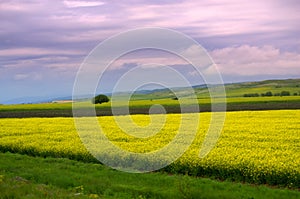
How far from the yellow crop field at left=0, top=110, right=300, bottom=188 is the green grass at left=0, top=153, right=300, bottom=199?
1.50 meters

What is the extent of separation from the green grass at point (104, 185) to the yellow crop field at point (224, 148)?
1.50 m

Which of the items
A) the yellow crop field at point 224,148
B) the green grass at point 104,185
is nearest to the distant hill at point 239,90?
the yellow crop field at point 224,148

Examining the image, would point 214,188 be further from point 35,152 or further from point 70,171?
point 35,152

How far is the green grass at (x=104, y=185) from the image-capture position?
1170 centimetres

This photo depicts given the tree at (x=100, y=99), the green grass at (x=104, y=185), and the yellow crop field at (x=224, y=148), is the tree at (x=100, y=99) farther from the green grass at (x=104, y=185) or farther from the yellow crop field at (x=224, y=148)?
the green grass at (x=104, y=185)

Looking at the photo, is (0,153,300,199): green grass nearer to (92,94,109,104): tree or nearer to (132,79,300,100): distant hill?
(92,94,109,104): tree

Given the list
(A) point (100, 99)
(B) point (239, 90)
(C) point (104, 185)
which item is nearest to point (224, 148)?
(C) point (104, 185)

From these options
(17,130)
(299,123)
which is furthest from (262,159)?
(17,130)

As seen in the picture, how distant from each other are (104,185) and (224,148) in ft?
23.7

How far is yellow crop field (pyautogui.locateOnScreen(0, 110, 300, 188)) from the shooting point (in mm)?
15895

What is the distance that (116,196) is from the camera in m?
13.4

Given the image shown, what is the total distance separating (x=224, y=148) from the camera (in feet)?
65.9

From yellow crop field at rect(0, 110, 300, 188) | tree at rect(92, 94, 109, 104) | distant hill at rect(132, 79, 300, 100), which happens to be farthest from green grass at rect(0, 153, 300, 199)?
distant hill at rect(132, 79, 300, 100)

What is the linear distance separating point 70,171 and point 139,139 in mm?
8110
